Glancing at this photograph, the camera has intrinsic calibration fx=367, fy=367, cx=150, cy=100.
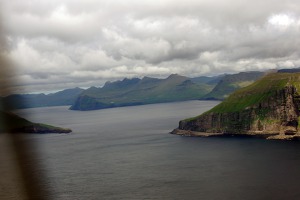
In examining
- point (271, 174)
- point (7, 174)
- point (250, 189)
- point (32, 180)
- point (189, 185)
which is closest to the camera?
point (250, 189)

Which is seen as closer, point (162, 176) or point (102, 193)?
point (102, 193)

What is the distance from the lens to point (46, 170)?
198 m

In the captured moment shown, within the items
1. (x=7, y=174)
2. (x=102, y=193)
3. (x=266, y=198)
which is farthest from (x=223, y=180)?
(x=7, y=174)

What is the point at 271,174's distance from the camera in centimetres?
16088

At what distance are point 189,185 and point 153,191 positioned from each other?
1585cm

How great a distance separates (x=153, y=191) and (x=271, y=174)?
179 ft

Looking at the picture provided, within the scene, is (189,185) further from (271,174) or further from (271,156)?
(271,156)

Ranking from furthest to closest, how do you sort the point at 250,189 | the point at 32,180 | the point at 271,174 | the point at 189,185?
the point at 32,180 → the point at 271,174 → the point at 189,185 → the point at 250,189

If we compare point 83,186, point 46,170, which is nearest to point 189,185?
point 83,186

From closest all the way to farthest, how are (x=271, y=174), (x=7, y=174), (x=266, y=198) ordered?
(x=266, y=198), (x=271, y=174), (x=7, y=174)

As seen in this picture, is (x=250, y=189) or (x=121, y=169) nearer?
(x=250, y=189)

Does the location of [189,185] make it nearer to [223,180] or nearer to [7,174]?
[223,180]

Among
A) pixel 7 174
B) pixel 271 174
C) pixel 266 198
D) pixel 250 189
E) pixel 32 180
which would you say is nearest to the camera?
pixel 266 198

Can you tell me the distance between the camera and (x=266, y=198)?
128250 mm
